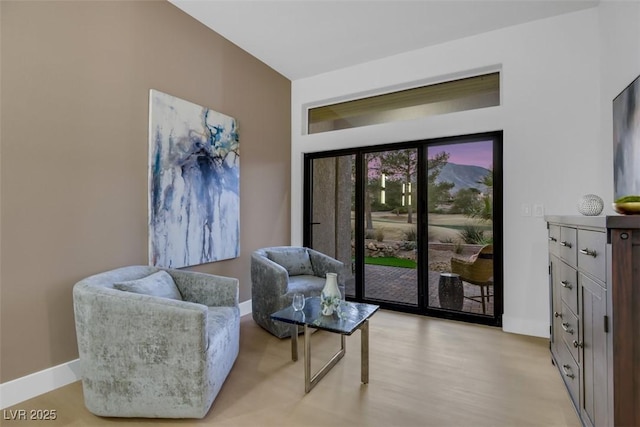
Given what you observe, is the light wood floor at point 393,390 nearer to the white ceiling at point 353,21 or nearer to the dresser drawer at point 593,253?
the dresser drawer at point 593,253

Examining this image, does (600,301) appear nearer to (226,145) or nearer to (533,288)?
(533,288)

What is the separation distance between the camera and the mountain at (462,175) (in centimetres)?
334

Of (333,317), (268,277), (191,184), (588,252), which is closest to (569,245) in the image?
(588,252)

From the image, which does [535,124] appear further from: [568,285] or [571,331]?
[571,331]

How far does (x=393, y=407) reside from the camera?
74.1 inches

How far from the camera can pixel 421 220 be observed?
361cm

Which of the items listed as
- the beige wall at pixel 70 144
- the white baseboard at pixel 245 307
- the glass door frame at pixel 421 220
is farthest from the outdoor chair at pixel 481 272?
the beige wall at pixel 70 144

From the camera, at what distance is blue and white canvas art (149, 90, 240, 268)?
8.92 ft

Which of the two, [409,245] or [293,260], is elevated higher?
[409,245]

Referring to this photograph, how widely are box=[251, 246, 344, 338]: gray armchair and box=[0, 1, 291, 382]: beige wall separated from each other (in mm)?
1036

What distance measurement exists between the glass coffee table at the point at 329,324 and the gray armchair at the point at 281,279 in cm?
45

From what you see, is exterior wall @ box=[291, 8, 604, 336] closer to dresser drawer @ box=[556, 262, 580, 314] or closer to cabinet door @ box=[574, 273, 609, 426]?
dresser drawer @ box=[556, 262, 580, 314]

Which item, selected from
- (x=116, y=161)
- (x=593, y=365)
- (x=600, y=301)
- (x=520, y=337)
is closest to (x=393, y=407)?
(x=593, y=365)

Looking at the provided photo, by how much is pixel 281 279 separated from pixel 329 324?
2.96ft
